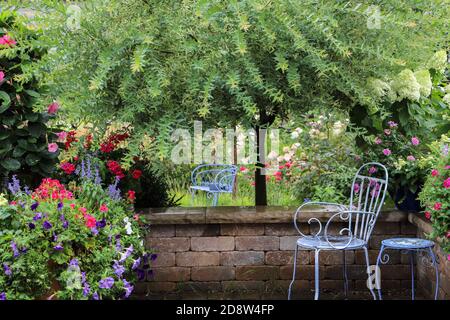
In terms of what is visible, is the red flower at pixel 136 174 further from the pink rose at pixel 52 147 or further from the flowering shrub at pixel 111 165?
the pink rose at pixel 52 147

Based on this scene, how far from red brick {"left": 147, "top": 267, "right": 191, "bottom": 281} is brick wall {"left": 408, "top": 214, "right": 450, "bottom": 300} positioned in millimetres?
1568

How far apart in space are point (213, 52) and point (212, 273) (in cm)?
168

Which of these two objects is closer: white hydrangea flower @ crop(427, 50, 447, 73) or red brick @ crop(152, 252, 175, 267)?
white hydrangea flower @ crop(427, 50, 447, 73)

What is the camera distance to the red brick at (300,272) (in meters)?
4.64

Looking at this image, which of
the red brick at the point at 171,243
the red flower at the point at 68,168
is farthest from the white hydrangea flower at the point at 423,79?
the red flower at the point at 68,168

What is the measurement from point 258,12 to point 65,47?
1.10m

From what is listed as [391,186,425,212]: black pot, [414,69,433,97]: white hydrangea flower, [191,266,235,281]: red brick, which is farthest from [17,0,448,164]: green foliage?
[191,266,235,281]: red brick

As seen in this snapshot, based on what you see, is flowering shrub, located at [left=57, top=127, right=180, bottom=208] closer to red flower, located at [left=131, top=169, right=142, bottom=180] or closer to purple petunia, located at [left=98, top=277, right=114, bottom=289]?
red flower, located at [left=131, top=169, right=142, bottom=180]

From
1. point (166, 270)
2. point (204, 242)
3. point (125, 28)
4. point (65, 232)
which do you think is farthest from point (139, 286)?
point (125, 28)

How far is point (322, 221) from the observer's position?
4.59 meters

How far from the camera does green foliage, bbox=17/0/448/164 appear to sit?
3.62 meters

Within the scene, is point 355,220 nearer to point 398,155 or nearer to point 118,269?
point 398,155

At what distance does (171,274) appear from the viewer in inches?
182

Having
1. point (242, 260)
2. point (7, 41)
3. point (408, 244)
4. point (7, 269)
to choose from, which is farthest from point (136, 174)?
point (408, 244)
